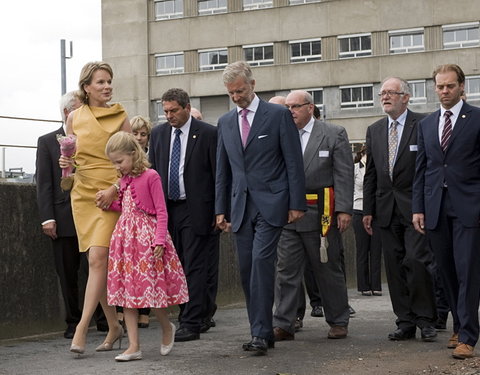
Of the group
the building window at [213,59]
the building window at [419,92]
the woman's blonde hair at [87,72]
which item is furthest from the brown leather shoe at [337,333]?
the building window at [213,59]

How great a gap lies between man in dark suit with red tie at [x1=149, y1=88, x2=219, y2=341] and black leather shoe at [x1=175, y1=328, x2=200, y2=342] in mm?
157

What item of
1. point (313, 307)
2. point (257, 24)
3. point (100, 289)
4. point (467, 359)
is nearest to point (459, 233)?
point (467, 359)

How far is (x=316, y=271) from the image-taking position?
9.68 meters

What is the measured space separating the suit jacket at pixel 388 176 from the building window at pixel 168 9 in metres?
59.1

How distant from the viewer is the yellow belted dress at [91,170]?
8.62 m

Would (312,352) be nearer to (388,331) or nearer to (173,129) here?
(388,331)

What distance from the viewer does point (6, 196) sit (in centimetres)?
977

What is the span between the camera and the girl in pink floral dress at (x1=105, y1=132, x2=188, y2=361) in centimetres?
816

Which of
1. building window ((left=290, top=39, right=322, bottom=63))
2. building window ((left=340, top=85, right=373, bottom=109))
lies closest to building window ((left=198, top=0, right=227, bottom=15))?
building window ((left=290, top=39, right=322, bottom=63))

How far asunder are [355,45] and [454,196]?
5441 centimetres

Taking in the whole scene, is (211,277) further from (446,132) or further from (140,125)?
(446,132)

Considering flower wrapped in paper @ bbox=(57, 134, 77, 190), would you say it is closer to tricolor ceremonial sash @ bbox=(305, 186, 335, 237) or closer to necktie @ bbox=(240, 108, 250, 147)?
necktie @ bbox=(240, 108, 250, 147)

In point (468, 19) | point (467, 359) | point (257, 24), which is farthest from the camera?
point (257, 24)

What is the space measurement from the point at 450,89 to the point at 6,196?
13.1ft
